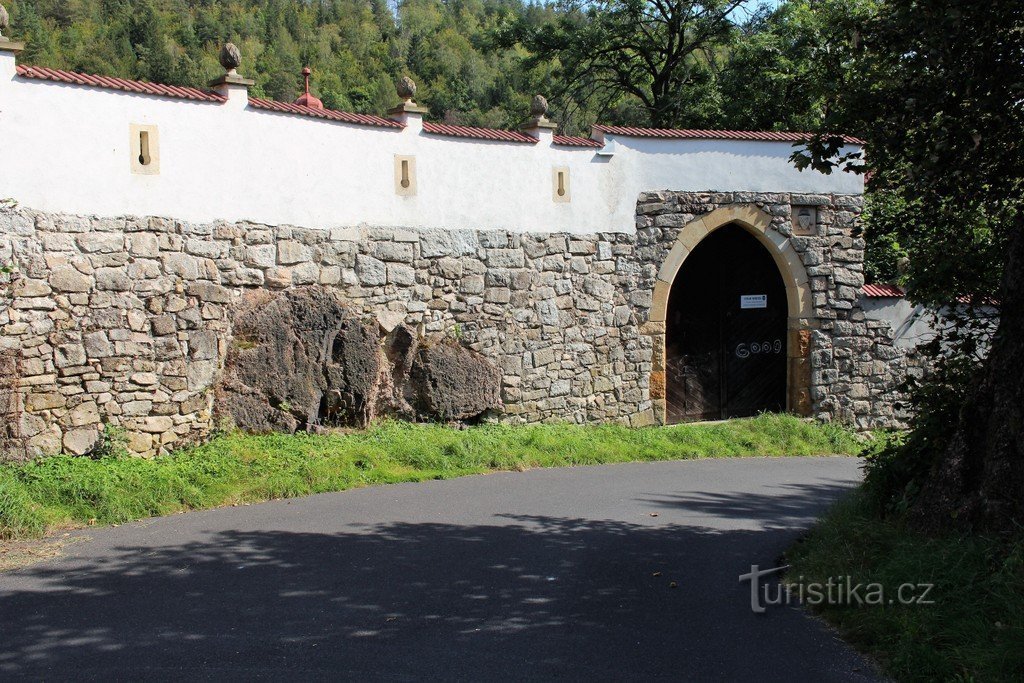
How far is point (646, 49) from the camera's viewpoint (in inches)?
954

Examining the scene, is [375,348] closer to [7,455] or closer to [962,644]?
[7,455]

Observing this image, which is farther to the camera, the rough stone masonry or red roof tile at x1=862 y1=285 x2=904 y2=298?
red roof tile at x1=862 y1=285 x2=904 y2=298

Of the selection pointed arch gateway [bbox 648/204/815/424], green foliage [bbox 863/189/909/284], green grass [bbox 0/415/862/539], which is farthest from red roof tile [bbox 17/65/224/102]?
green foliage [bbox 863/189/909/284]

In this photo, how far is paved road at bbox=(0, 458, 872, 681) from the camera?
502 cm

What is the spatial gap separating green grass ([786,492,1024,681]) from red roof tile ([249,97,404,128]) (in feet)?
24.2

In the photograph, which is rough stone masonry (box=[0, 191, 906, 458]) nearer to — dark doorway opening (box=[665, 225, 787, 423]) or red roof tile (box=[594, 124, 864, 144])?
dark doorway opening (box=[665, 225, 787, 423])

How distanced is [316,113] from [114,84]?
2257 mm

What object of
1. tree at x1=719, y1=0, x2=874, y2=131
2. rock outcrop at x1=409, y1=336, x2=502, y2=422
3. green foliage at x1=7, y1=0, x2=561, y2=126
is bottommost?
rock outcrop at x1=409, y1=336, x2=502, y2=422

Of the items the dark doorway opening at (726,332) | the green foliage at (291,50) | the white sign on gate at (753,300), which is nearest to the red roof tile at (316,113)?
the dark doorway opening at (726,332)

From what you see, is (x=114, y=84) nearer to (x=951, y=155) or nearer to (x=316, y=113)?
(x=316, y=113)

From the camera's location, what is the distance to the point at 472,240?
12594 millimetres

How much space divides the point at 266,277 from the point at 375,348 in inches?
59.6

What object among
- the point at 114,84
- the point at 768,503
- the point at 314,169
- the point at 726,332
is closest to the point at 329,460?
the point at 314,169

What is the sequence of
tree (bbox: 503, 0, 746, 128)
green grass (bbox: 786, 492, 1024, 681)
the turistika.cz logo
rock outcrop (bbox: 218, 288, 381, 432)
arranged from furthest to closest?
tree (bbox: 503, 0, 746, 128) < rock outcrop (bbox: 218, 288, 381, 432) < the turistika.cz logo < green grass (bbox: 786, 492, 1024, 681)
